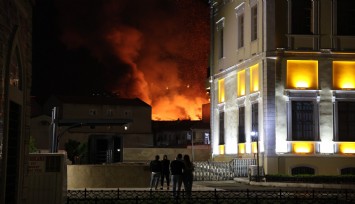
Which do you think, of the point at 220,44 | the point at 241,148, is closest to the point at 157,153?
the point at 220,44

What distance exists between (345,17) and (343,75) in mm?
3398

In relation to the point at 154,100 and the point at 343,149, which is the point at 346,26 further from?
the point at 154,100

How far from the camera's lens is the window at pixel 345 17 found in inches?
1565

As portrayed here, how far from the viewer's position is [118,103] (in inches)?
3253

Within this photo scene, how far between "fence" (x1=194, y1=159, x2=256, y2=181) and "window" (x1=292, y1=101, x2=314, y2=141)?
3.33m

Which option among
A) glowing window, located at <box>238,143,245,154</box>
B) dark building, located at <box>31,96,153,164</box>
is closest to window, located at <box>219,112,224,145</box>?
glowing window, located at <box>238,143,245,154</box>

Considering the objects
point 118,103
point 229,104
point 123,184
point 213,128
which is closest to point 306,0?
point 229,104

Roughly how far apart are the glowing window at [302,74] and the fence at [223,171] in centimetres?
531

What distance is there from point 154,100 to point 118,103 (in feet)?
64.1

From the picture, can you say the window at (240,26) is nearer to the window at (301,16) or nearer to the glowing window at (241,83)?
the glowing window at (241,83)

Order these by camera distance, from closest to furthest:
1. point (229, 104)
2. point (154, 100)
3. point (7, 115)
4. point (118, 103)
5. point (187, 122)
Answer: point (7, 115) < point (229, 104) < point (118, 103) < point (187, 122) < point (154, 100)

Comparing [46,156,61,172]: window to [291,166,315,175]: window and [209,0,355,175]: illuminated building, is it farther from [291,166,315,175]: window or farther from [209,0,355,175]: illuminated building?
[291,166,315,175]: window

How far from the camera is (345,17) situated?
131ft

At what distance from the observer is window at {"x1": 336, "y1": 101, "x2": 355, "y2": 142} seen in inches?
1533
